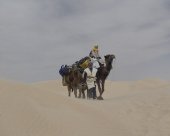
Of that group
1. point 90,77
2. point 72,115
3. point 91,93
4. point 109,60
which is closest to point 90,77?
point 90,77

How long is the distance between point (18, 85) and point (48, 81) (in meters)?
26.1

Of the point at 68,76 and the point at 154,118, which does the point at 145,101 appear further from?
the point at 68,76

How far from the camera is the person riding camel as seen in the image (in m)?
19.3

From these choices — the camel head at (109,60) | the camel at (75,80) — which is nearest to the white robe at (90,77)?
the camel at (75,80)

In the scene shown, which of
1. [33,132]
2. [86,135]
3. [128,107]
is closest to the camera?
A: [33,132]

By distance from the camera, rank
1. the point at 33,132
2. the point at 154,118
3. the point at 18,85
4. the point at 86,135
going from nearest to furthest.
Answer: the point at 33,132
the point at 86,135
the point at 18,85
the point at 154,118

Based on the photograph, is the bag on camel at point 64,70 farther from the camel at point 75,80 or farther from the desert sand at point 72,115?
the desert sand at point 72,115

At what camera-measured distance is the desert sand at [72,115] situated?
37.9 feet

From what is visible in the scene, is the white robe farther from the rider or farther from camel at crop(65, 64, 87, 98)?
camel at crop(65, 64, 87, 98)

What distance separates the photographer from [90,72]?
19.4 m

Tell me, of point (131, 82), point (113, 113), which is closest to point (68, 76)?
point (113, 113)

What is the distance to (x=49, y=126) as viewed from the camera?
11695 millimetres

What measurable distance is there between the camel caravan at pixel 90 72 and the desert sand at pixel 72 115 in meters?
2.73

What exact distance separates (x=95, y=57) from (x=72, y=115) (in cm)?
685
